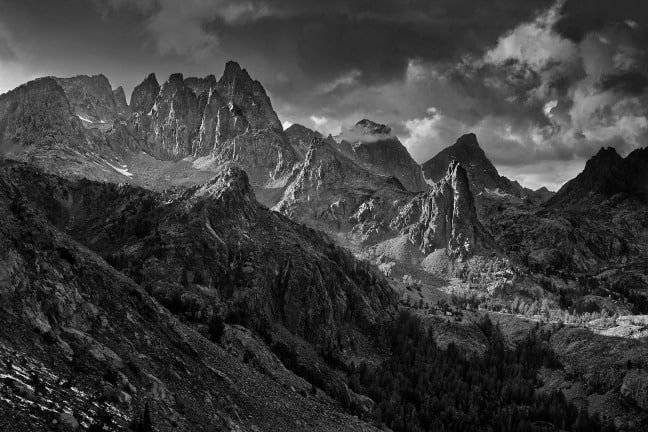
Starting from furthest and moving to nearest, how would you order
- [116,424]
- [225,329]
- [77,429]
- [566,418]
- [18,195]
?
[566,418] < [225,329] < [18,195] < [116,424] < [77,429]

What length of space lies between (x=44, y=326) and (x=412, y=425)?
107559mm

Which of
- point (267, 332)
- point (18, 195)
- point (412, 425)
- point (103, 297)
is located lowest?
point (412, 425)

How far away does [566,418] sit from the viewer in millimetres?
157250

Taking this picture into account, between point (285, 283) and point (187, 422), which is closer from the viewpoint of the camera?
point (187, 422)

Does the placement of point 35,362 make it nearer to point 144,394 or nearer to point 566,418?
point 144,394

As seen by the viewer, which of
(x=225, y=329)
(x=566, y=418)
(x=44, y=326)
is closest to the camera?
(x=44, y=326)

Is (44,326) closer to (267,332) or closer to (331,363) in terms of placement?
(267,332)

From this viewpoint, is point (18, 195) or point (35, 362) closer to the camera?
point (35, 362)

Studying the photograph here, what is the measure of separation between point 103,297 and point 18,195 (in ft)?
89.9

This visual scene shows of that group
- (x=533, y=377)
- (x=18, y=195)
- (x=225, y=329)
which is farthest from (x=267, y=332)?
(x=533, y=377)

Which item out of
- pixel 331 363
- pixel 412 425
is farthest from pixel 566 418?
pixel 331 363

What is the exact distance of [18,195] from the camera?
81.6 metres

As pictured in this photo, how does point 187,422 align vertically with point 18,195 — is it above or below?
below

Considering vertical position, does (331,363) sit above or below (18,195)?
below
